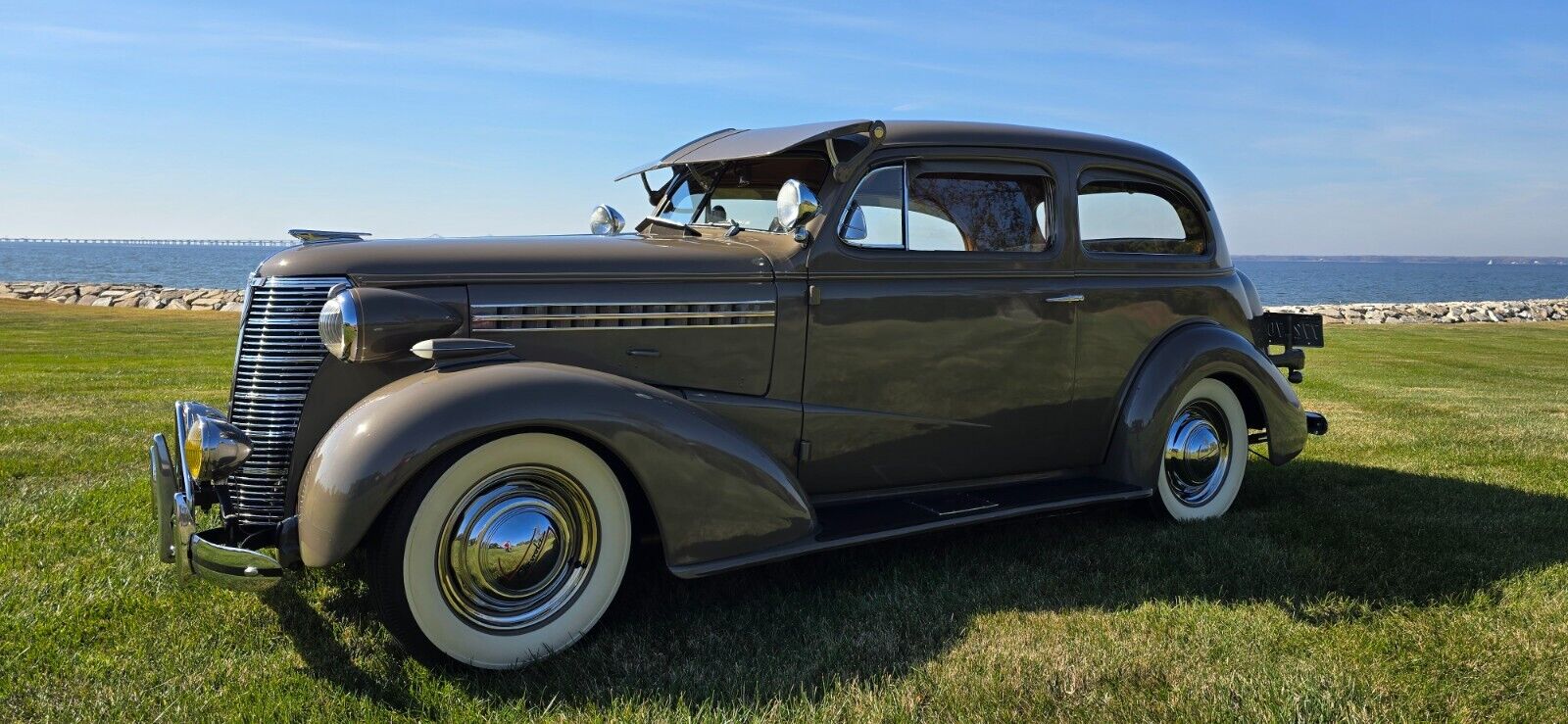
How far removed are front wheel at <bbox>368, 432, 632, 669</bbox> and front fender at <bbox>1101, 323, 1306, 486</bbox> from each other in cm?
255

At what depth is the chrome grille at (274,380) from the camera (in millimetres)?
3525

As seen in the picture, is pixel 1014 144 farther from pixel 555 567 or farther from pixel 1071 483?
pixel 555 567

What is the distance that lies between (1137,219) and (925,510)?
202 cm

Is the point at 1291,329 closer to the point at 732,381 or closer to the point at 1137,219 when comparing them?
the point at 1137,219

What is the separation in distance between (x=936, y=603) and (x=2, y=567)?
361 centimetres

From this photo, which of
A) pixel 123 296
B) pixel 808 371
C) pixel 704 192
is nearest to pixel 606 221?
pixel 704 192

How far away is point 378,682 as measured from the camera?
3209 mm

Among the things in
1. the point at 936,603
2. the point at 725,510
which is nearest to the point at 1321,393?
the point at 936,603

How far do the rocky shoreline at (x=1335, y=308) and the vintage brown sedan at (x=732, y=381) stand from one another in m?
25.2

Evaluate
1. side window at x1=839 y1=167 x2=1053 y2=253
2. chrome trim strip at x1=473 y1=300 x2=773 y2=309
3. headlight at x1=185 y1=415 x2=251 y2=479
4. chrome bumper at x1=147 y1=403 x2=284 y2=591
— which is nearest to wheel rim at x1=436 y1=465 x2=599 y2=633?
chrome bumper at x1=147 y1=403 x2=284 y2=591

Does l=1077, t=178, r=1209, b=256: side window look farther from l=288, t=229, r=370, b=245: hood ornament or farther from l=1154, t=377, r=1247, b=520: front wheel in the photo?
l=288, t=229, r=370, b=245: hood ornament

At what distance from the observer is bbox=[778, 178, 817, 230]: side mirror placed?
4.09 m

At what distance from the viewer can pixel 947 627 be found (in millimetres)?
3699

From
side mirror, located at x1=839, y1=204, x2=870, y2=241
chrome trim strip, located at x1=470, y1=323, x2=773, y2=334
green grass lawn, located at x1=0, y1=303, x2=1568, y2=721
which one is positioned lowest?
green grass lawn, located at x1=0, y1=303, x2=1568, y2=721
